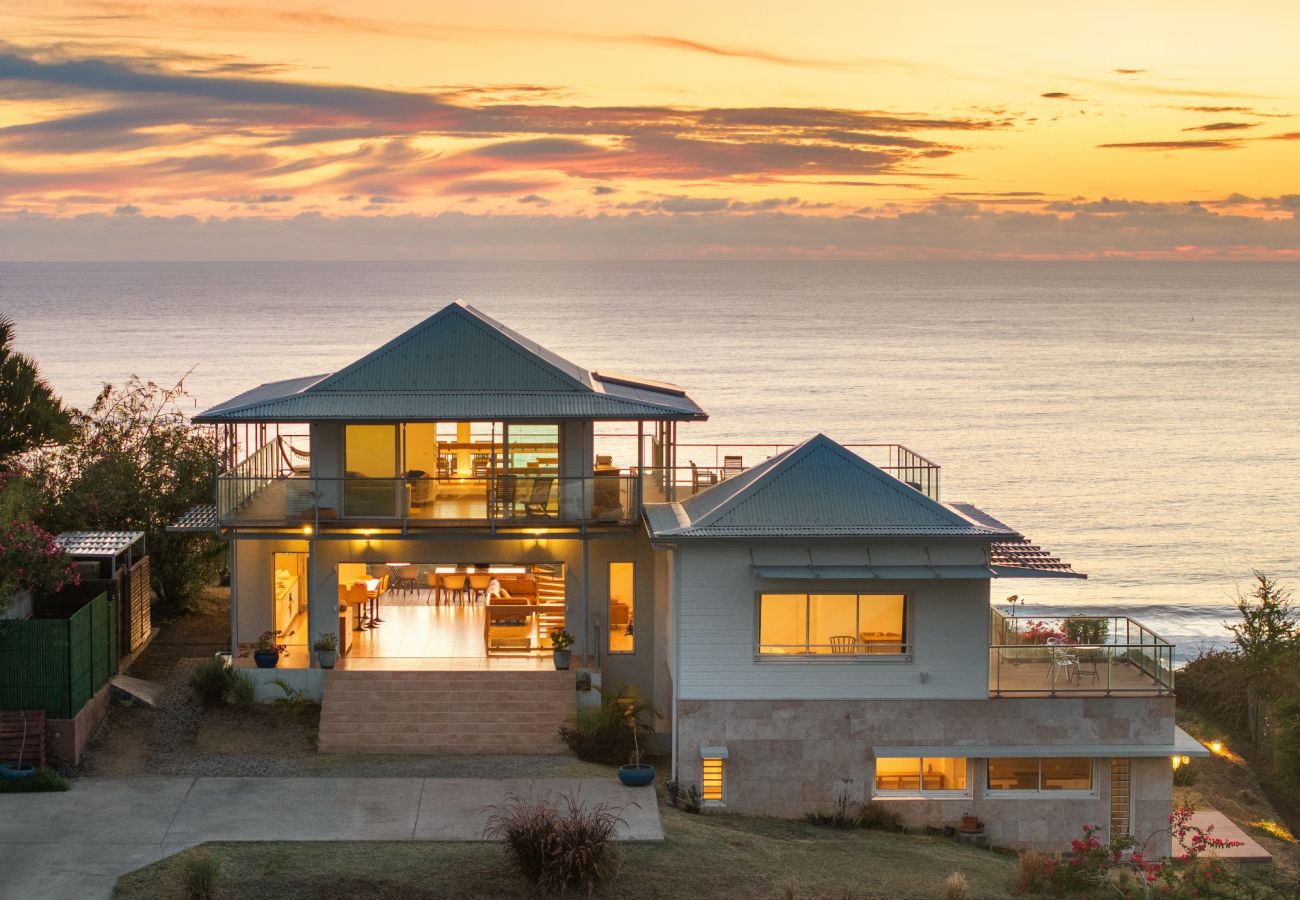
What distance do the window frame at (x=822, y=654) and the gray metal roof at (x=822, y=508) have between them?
110cm

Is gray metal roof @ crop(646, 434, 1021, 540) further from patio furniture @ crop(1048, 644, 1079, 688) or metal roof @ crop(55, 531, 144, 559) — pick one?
metal roof @ crop(55, 531, 144, 559)

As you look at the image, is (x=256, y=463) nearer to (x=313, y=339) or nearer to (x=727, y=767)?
(x=727, y=767)

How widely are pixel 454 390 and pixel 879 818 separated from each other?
10.9m

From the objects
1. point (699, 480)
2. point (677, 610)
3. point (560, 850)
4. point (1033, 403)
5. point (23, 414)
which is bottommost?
point (560, 850)

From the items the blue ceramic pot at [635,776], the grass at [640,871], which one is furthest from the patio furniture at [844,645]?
the blue ceramic pot at [635,776]

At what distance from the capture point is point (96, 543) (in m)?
29.7

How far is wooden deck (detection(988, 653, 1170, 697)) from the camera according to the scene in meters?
25.6

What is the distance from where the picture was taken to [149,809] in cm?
2247

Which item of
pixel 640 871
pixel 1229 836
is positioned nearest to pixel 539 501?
pixel 640 871

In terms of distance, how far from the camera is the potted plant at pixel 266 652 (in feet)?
91.8

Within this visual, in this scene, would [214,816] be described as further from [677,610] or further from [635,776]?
[677,610]

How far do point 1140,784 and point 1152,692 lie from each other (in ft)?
5.21

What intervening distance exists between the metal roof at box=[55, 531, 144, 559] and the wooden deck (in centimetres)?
1624

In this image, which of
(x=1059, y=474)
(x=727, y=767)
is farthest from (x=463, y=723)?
(x=1059, y=474)
